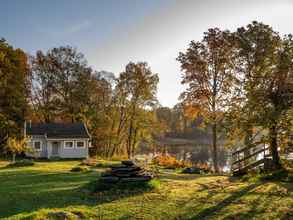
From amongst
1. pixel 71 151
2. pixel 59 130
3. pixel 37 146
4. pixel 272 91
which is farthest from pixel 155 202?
pixel 37 146

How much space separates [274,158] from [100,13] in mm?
12259

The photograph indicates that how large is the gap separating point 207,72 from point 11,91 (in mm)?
24239

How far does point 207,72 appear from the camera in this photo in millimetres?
23172

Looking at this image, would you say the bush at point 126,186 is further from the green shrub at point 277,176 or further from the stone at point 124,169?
the green shrub at point 277,176

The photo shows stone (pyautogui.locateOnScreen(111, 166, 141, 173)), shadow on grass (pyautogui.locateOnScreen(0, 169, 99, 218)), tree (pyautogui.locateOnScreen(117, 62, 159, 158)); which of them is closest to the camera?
shadow on grass (pyautogui.locateOnScreen(0, 169, 99, 218))

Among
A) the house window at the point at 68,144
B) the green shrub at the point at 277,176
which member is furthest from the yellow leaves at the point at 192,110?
the house window at the point at 68,144

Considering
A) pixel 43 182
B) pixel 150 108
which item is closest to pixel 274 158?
pixel 43 182

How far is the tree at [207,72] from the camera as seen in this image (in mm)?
22625

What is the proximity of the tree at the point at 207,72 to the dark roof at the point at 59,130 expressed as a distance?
49.6 feet

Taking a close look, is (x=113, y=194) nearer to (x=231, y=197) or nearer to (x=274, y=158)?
(x=231, y=197)

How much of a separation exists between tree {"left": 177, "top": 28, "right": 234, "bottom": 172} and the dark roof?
15111 mm

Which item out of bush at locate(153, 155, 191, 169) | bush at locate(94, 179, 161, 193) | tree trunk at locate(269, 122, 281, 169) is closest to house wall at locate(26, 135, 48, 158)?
bush at locate(153, 155, 191, 169)

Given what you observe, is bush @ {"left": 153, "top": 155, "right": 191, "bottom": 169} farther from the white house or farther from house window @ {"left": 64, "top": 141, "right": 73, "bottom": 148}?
house window @ {"left": 64, "top": 141, "right": 73, "bottom": 148}

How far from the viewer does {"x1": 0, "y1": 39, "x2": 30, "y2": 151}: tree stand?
3384 cm
